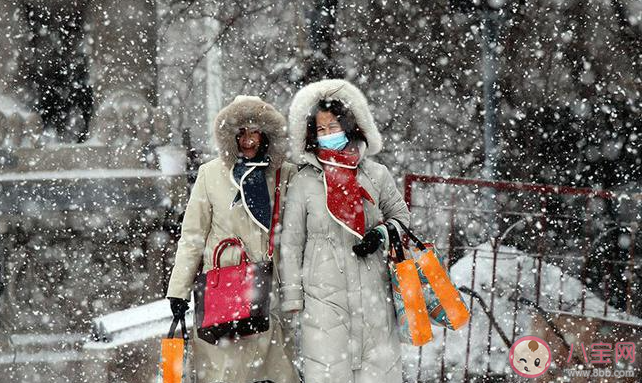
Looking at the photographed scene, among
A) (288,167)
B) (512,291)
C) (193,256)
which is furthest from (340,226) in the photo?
(512,291)

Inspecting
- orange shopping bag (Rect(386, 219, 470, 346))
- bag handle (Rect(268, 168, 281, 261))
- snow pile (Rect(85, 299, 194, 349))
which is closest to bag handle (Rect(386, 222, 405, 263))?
orange shopping bag (Rect(386, 219, 470, 346))

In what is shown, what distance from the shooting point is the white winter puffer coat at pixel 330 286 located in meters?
3.47

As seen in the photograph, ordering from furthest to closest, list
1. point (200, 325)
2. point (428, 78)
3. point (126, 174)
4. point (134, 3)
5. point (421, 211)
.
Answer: point (421, 211)
point (428, 78)
point (134, 3)
point (126, 174)
point (200, 325)

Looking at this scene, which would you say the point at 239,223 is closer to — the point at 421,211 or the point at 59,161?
the point at 59,161

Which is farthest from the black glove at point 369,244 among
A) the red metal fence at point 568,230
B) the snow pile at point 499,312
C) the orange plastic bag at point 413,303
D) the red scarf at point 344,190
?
the red metal fence at point 568,230

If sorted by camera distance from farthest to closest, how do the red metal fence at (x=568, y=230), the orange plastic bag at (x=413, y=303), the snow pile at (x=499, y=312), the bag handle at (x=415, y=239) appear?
the red metal fence at (x=568, y=230) < the snow pile at (x=499, y=312) < the bag handle at (x=415, y=239) < the orange plastic bag at (x=413, y=303)

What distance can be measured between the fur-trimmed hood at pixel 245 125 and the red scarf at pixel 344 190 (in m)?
0.27

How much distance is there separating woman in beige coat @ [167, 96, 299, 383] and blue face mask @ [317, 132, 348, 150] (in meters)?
0.26

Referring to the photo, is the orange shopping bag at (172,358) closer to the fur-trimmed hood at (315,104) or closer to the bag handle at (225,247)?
the bag handle at (225,247)

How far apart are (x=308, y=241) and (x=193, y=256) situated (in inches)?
25.3

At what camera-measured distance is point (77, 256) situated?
7.72 metres

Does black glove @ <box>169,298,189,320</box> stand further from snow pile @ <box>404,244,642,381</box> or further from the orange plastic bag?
snow pile @ <box>404,244,642,381</box>

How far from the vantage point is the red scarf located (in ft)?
11.4

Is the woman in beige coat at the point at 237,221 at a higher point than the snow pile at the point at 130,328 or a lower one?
higher
